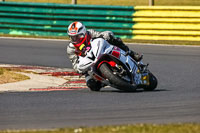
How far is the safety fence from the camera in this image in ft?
68.5

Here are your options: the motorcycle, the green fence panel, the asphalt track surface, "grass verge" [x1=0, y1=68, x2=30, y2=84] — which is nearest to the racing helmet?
the motorcycle

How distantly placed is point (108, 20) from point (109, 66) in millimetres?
10577

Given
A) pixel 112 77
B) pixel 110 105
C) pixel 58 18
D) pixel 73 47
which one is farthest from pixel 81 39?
pixel 58 18

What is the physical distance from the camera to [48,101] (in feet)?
34.6

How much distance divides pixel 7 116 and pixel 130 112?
182 centimetres

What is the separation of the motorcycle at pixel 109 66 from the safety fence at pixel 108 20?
9.20 metres

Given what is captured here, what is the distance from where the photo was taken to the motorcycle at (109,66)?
37.6ft

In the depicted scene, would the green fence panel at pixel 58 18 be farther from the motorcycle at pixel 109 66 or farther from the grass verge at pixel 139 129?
the grass verge at pixel 139 129

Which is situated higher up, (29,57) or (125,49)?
(125,49)

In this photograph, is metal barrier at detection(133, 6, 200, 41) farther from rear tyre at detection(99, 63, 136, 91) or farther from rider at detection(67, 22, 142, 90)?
rear tyre at detection(99, 63, 136, 91)

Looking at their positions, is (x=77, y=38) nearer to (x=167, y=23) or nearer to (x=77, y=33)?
(x=77, y=33)

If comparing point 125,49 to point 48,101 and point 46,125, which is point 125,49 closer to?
point 48,101

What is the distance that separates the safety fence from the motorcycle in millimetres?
9196

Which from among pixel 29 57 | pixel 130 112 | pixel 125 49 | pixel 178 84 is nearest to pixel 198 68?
pixel 178 84
